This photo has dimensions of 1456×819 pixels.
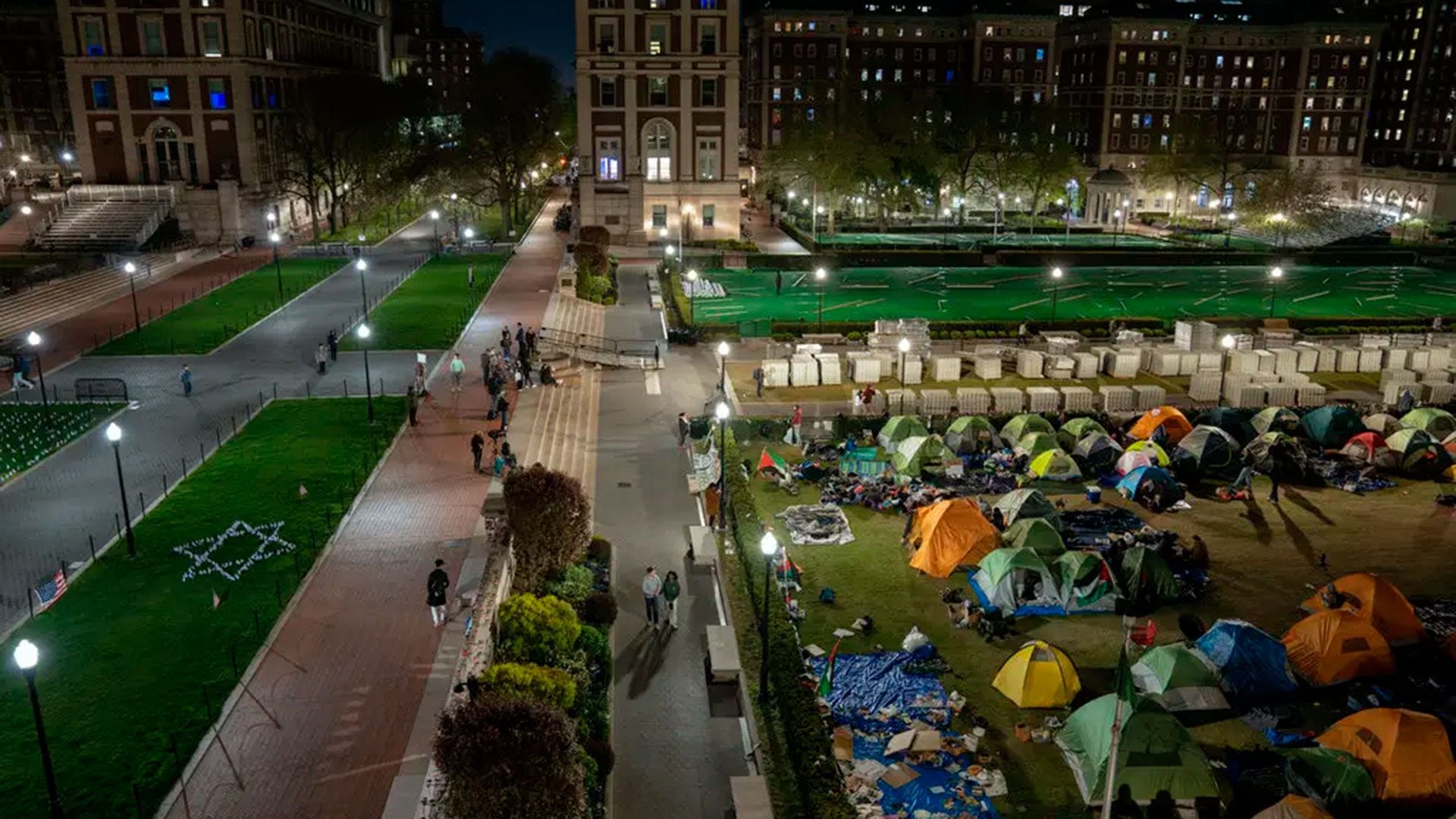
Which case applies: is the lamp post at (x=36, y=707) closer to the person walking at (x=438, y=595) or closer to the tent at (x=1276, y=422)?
the person walking at (x=438, y=595)

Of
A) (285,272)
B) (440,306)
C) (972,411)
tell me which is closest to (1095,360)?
(972,411)

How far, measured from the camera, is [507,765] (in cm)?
1216

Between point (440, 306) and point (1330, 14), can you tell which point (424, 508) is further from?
point (1330, 14)

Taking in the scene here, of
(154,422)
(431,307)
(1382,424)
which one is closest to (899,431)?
(1382,424)

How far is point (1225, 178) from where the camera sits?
10150 centimetres

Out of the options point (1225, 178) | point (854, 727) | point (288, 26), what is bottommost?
point (854, 727)

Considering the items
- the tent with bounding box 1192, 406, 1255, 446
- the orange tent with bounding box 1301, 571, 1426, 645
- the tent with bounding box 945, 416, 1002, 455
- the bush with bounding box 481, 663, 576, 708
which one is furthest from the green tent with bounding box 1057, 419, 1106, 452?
the bush with bounding box 481, 663, 576, 708

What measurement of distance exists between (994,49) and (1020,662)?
115 m

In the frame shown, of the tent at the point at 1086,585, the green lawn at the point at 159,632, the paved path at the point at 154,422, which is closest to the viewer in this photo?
the green lawn at the point at 159,632

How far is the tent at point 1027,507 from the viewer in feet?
83.9

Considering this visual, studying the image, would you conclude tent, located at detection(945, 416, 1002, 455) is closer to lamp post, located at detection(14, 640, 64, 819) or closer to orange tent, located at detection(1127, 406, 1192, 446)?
orange tent, located at detection(1127, 406, 1192, 446)

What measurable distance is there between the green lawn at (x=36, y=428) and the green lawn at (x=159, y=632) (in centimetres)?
520

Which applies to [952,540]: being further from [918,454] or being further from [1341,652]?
[1341,652]

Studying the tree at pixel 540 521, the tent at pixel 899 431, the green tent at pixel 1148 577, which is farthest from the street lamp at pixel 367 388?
the green tent at pixel 1148 577
